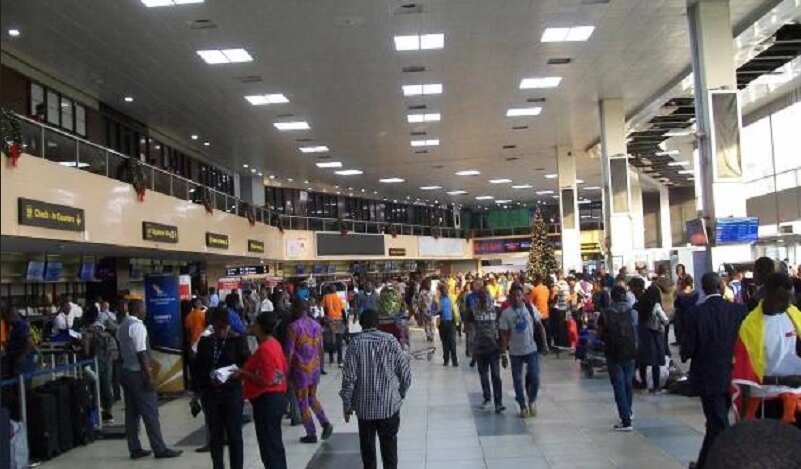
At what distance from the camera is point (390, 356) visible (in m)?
6.18

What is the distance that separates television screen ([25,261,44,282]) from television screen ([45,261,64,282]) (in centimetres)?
22

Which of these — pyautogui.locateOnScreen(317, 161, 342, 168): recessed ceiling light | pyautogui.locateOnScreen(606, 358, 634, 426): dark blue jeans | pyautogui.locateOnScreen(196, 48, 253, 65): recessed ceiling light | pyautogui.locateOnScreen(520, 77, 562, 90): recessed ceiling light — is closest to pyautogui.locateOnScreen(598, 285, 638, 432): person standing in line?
pyautogui.locateOnScreen(606, 358, 634, 426): dark blue jeans

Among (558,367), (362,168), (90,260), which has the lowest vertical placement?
(558,367)

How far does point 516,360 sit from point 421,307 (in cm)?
1199

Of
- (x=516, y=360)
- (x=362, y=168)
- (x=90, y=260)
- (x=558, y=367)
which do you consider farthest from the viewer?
(x=362, y=168)

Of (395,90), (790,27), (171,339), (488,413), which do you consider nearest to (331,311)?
(171,339)

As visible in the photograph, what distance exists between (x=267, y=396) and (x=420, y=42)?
35.5 feet

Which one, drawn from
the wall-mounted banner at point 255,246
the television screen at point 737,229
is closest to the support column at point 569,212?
the wall-mounted banner at point 255,246

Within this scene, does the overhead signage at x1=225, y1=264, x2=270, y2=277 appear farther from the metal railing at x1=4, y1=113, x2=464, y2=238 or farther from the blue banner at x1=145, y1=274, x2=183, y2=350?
the blue banner at x1=145, y1=274, x2=183, y2=350

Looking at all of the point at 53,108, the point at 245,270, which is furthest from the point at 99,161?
the point at 245,270

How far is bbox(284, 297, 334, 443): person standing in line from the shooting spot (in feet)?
29.7

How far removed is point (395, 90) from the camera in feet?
66.0

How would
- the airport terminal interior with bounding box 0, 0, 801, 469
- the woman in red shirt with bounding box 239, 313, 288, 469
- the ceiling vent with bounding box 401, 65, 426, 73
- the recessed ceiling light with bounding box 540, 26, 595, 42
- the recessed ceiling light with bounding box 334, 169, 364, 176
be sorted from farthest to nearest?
the recessed ceiling light with bounding box 334, 169, 364, 176 → the ceiling vent with bounding box 401, 65, 426, 73 → the recessed ceiling light with bounding box 540, 26, 595, 42 → the airport terminal interior with bounding box 0, 0, 801, 469 → the woman in red shirt with bounding box 239, 313, 288, 469

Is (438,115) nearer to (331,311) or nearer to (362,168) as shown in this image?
(331,311)
